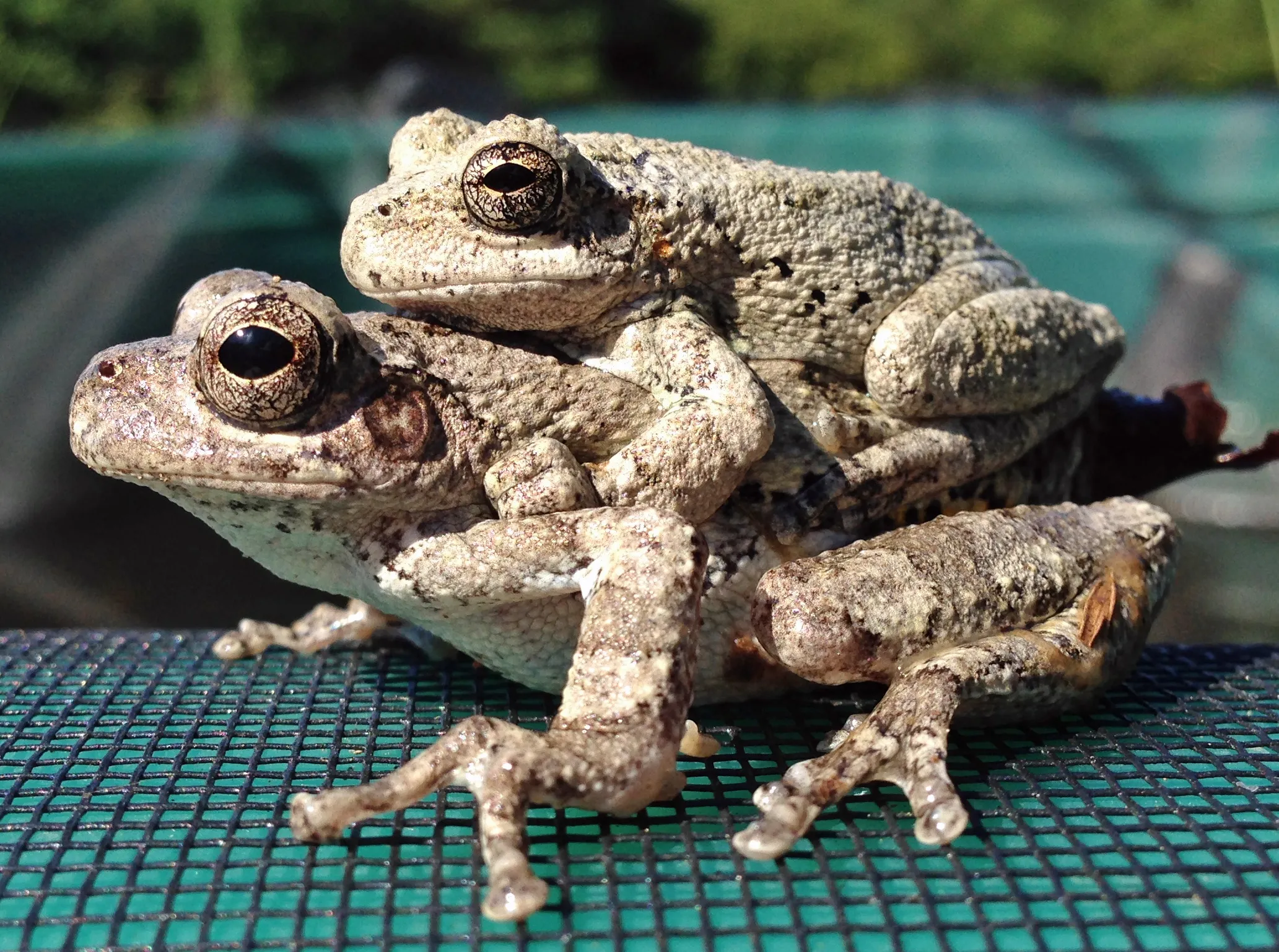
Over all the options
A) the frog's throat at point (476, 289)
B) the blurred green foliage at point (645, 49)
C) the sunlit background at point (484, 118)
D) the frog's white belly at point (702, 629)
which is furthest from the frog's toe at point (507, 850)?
the blurred green foliage at point (645, 49)

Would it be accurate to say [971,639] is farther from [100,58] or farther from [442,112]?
[100,58]

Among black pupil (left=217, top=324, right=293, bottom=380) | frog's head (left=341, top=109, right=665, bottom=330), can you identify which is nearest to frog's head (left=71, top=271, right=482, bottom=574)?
black pupil (left=217, top=324, right=293, bottom=380)

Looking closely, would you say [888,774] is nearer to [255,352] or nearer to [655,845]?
[655,845]

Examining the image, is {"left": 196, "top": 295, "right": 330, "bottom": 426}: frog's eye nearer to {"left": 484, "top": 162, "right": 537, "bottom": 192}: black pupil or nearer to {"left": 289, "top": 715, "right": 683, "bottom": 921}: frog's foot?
{"left": 484, "top": 162, "right": 537, "bottom": 192}: black pupil

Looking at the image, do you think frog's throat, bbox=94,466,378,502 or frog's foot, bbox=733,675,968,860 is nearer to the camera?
frog's foot, bbox=733,675,968,860

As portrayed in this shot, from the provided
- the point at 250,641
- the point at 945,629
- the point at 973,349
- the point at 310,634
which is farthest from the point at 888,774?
the point at 250,641

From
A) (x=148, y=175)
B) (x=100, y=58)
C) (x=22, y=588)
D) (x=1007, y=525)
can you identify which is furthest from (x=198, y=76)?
(x=1007, y=525)

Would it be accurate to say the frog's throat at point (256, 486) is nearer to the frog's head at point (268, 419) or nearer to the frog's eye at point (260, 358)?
the frog's head at point (268, 419)
